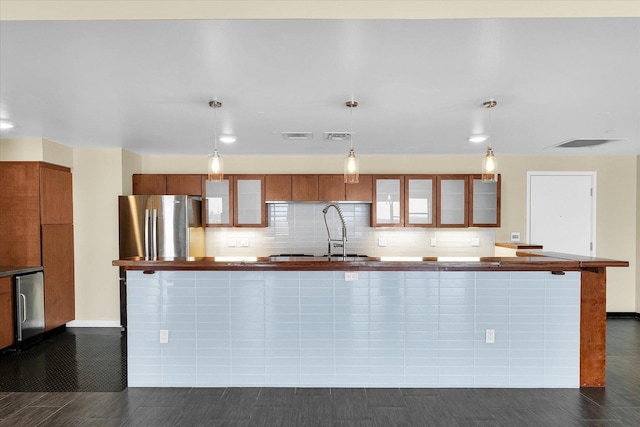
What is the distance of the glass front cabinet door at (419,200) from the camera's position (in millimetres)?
5328

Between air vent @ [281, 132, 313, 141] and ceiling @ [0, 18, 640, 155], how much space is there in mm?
117

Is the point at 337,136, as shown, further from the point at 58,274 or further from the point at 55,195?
the point at 58,274

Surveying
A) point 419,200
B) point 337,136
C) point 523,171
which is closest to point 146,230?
point 337,136

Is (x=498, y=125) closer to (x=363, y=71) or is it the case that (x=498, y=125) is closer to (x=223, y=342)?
(x=363, y=71)

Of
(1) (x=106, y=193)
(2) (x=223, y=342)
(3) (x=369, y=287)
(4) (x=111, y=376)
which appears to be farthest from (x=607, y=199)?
(1) (x=106, y=193)

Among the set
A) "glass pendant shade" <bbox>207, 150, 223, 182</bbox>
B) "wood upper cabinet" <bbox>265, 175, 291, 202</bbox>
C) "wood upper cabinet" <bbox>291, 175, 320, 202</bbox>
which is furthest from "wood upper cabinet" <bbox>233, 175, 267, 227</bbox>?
"glass pendant shade" <bbox>207, 150, 223, 182</bbox>

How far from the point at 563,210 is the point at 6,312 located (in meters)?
7.08

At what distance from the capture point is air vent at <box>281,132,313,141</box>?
4105 millimetres

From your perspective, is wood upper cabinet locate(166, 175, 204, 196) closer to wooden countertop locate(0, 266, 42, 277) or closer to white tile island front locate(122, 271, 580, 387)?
wooden countertop locate(0, 266, 42, 277)

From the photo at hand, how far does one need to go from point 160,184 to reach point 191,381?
3.00m

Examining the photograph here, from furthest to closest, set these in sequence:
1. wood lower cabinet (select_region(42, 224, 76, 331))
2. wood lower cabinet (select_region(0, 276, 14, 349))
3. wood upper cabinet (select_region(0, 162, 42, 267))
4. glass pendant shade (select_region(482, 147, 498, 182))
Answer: wood lower cabinet (select_region(42, 224, 76, 331)), wood upper cabinet (select_region(0, 162, 42, 267)), wood lower cabinet (select_region(0, 276, 14, 349)), glass pendant shade (select_region(482, 147, 498, 182))

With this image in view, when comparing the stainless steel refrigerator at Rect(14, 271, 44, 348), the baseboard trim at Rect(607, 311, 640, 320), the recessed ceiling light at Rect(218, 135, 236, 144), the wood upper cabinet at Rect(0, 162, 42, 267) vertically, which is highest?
the recessed ceiling light at Rect(218, 135, 236, 144)

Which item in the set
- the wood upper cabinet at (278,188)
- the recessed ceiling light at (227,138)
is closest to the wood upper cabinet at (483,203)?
the wood upper cabinet at (278,188)

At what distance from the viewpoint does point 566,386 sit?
315 cm
